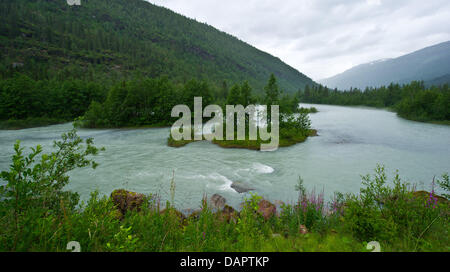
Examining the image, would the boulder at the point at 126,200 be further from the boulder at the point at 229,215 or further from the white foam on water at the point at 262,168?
the white foam on water at the point at 262,168

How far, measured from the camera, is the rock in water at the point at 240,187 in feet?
47.5

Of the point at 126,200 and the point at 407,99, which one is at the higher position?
the point at 407,99

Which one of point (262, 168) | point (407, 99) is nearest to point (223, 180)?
point (262, 168)

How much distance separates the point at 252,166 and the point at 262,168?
1.11 m

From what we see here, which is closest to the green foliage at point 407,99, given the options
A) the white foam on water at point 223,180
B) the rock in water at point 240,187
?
the rock in water at point 240,187

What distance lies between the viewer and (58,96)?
51125 millimetres

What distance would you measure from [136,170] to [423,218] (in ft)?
63.2

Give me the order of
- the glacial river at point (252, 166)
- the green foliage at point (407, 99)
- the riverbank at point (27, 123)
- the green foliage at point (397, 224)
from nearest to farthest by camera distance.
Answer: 1. the green foliage at point (397, 224)
2. the glacial river at point (252, 166)
3. the riverbank at point (27, 123)
4. the green foliage at point (407, 99)

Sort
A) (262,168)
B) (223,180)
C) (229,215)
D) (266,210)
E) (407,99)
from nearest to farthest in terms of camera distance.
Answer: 1. (229,215)
2. (266,210)
3. (223,180)
4. (262,168)
5. (407,99)

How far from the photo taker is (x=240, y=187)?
15.0 m

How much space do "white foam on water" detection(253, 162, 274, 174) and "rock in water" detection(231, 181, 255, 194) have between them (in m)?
3.51

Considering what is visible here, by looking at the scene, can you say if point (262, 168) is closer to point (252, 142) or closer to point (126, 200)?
point (252, 142)

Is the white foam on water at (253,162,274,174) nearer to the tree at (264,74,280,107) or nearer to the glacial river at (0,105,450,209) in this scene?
the glacial river at (0,105,450,209)
